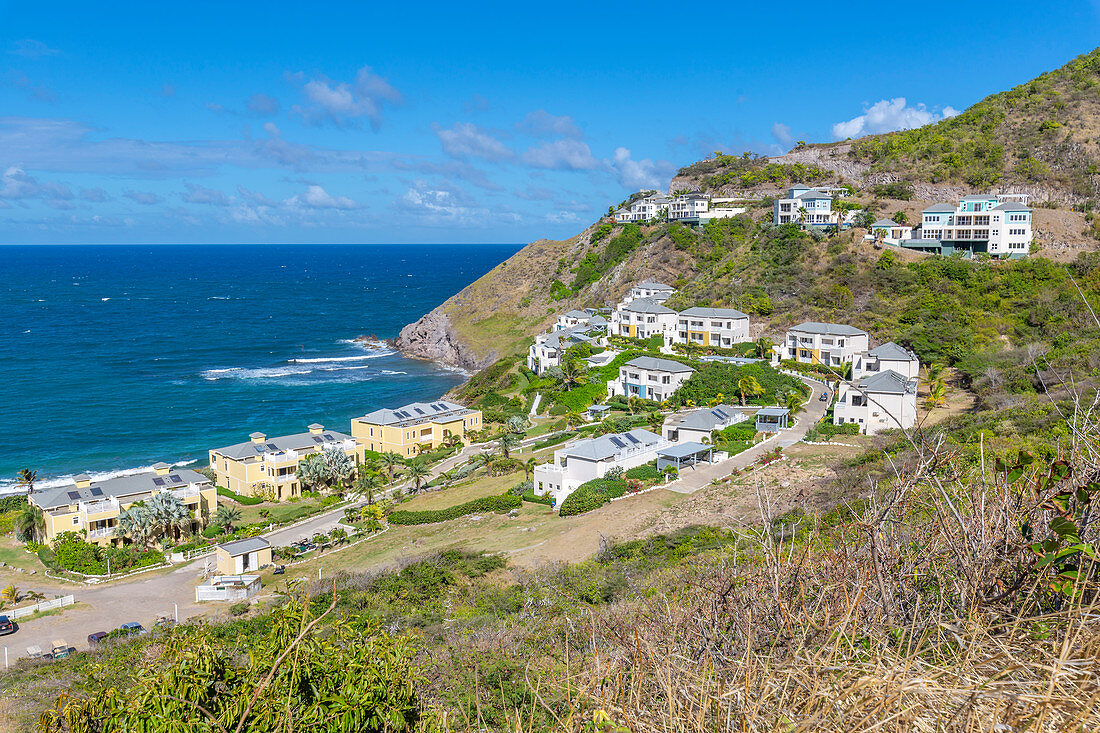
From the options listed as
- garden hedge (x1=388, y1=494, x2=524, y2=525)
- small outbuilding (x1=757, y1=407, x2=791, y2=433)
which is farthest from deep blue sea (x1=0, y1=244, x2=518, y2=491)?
small outbuilding (x1=757, y1=407, x2=791, y2=433)

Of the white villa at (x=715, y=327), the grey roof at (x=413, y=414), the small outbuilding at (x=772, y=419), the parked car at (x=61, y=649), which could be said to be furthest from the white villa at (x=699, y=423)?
the parked car at (x=61, y=649)

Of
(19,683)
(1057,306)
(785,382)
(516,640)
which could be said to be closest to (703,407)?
(785,382)

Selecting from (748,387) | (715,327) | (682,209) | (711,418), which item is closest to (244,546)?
(711,418)

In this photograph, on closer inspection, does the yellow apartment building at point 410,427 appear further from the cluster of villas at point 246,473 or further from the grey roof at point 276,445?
the grey roof at point 276,445

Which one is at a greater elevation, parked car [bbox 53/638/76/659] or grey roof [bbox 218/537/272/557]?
grey roof [bbox 218/537/272/557]

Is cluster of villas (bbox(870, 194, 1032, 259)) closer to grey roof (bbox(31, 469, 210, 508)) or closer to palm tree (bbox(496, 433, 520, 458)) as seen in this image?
palm tree (bbox(496, 433, 520, 458))

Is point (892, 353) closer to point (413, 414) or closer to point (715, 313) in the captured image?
point (715, 313)

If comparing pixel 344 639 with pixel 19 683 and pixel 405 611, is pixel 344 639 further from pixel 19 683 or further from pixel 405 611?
pixel 19 683
